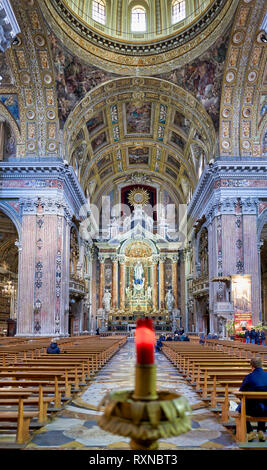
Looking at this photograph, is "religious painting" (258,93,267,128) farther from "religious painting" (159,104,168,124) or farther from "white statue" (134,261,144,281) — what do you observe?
"white statue" (134,261,144,281)

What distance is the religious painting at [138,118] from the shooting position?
2745cm

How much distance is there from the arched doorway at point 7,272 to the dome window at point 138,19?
13.6 meters

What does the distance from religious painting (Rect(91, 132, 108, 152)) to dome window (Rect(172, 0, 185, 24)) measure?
859 cm

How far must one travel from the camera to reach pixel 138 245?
124ft

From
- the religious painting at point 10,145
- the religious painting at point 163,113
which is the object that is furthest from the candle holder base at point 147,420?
the religious painting at point 163,113

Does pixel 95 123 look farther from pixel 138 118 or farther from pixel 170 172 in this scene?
pixel 170 172

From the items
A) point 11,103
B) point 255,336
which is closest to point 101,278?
point 11,103

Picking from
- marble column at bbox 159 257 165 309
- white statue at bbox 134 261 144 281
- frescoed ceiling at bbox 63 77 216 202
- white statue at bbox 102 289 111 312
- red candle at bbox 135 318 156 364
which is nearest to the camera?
red candle at bbox 135 318 156 364

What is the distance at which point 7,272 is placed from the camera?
30.2 meters

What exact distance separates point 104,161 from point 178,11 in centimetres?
1264

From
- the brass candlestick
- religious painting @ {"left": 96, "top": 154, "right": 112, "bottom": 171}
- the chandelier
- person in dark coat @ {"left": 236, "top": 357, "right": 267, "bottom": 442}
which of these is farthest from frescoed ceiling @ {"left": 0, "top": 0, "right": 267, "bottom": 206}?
the brass candlestick

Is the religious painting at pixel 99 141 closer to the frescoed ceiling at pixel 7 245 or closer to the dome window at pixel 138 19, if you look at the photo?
the dome window at pixel 138 19

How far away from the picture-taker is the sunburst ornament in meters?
38.0
